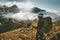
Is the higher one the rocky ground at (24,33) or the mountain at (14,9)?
the mountain at (14,9)

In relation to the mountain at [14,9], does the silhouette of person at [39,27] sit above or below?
below

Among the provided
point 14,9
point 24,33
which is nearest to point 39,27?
point 24,33

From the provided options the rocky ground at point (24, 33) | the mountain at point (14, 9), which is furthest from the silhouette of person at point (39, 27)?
the mountain at point (14, 9)

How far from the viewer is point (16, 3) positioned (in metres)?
5.74

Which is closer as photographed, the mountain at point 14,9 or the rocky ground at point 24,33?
the rocky ground at point 24,33

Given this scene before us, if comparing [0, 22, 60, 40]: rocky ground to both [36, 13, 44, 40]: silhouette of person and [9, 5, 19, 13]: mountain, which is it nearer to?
[36, 13, 44, 40]: silhouette of person

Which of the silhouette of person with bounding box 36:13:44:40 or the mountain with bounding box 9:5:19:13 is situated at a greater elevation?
the mountain with bounding box 9:5:19:13

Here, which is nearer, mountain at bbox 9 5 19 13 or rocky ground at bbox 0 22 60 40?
rocky ground at bbox 0 22 60 40

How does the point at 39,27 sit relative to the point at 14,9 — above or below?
below

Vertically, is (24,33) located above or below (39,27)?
below

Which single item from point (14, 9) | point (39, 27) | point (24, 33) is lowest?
point (24, 33)

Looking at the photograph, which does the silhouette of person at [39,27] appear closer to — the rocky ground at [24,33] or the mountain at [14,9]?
the rocky ground at [24,33]

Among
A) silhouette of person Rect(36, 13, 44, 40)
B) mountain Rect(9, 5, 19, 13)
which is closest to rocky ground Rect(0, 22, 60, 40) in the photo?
silhouette of person Rect(36, 13, 44, 40)

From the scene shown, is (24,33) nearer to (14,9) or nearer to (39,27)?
(39,27)
